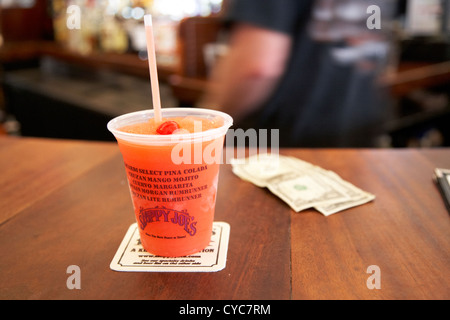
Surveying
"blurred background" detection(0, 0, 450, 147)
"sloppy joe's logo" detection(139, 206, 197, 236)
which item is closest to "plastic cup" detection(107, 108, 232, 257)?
"sloppy joe's logo" detection(139, 206, 197, 236)

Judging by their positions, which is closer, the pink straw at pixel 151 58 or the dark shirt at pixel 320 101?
the pink straw at pixel 151 58

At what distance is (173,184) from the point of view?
0.70 metres

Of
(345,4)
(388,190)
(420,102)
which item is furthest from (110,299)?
(420,102)

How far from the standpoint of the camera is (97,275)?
0.68 meters

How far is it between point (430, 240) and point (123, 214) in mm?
650

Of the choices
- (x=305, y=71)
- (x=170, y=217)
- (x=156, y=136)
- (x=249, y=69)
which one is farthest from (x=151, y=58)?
(x=305, y=71)

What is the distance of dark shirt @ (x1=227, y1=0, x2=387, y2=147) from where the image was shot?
1.68 metres

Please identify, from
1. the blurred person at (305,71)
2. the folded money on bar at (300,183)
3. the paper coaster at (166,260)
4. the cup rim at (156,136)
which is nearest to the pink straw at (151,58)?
the cup rim at (156,136)

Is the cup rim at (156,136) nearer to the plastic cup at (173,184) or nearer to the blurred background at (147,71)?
the plastic cup at (173,184)

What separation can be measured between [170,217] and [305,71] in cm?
120

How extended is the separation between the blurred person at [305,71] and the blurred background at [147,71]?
34.2 inches

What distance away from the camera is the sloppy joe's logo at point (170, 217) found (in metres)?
0.72

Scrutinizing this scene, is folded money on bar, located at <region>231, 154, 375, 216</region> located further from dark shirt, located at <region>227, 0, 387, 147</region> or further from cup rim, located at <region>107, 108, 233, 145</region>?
dark shirt, located at <region>227, 0, 387, 147</region>

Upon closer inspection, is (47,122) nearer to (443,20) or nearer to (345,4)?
(345,4)
